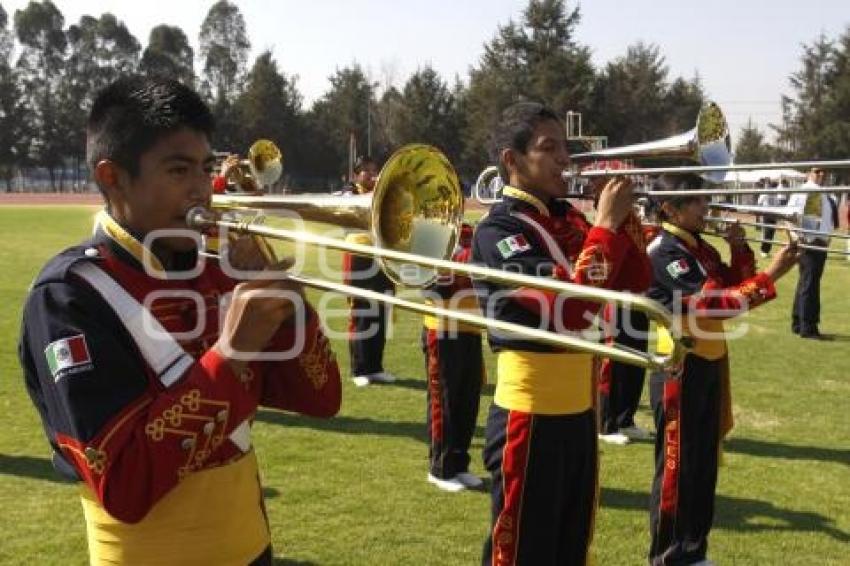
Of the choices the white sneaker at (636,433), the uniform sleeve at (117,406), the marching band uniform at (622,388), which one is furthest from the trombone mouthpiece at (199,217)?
the white sneaker at (636,433)

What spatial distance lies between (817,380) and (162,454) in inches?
321

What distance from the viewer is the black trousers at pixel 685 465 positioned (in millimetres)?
4109

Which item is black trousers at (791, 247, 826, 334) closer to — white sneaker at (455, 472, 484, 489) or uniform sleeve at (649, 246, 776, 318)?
white sneaker at (455, 472, 484, 489)

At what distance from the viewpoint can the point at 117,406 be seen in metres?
1.72

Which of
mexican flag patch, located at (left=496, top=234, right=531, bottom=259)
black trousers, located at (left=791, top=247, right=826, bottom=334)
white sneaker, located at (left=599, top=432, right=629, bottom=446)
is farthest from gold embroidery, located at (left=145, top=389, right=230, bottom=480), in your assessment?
black trousers, located at (left=791, top=247, right=826, bottom=334)

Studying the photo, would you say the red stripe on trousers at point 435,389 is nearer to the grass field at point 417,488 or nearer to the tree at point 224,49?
the grass field at point 417,488

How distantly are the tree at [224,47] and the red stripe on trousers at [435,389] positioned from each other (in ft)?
251

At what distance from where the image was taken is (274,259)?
6.45 feet

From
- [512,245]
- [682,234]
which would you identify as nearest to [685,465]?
[682,234]

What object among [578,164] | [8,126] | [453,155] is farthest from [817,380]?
[8,126]

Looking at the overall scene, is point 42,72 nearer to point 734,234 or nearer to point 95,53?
point 95,53

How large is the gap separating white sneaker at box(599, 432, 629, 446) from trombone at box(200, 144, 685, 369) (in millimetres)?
4045

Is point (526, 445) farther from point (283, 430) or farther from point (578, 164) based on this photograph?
point (283, 430)

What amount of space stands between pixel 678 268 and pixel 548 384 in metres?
1.26
